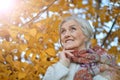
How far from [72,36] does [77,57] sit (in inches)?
5.9

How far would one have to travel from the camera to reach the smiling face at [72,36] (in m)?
2.49

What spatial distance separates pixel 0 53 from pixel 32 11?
2.51ft

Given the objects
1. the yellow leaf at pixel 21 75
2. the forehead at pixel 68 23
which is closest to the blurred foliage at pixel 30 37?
the yellow leaf at pixel 21 75

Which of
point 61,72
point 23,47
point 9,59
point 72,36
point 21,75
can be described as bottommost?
point 21,75

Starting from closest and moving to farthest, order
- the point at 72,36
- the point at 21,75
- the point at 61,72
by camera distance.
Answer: the point at 61,72
the point at 72,36
the point at 21,75

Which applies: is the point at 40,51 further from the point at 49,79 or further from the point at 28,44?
the point at 49,79

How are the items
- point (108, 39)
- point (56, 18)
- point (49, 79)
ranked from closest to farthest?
point (49, 79) → point (56, 18) → point (108, 39)

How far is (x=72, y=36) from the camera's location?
2502mm

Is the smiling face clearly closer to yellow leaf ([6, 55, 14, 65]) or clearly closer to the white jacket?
the white jacket

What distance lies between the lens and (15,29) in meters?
3.43

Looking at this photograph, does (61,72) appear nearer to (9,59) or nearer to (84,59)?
(84,59)

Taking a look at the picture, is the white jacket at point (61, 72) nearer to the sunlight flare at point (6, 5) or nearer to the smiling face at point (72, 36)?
the smiling face at point (72, 36)

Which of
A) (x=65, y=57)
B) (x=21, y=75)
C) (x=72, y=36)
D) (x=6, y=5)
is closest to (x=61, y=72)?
(x=65, y=57)

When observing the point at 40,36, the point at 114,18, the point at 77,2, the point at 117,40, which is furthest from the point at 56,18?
the point at 117,40
